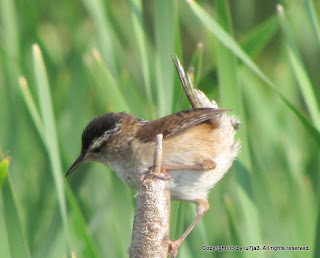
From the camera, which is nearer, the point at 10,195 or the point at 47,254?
the point at 10,195

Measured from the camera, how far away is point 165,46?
2.93 metres

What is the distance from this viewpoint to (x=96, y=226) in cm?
330

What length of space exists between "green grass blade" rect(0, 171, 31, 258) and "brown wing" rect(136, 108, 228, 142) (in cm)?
74

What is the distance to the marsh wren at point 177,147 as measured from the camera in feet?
9.52

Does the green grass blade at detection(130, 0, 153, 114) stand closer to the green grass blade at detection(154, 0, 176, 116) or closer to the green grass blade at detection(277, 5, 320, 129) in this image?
the green grass blade at detection(154, 0, 176, 116)

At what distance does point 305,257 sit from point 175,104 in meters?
0.91

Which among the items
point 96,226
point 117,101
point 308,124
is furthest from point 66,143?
point 308,124

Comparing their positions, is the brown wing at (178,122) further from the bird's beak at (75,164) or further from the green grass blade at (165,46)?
the bird's beak at (75,164)

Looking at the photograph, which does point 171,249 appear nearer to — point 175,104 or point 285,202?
point 175,104

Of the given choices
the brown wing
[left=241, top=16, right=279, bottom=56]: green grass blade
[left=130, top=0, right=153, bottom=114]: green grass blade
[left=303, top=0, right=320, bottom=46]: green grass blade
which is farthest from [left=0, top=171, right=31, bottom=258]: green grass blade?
[left=303, top=0, right=320, bottom=46]: green grass blade

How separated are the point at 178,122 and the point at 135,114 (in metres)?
0.51

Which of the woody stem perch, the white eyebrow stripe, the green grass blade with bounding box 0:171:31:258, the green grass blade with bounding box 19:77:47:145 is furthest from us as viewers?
the white eyebrow stripe

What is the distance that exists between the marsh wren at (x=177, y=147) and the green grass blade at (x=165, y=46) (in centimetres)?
4

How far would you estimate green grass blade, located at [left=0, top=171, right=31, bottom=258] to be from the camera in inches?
95.0
